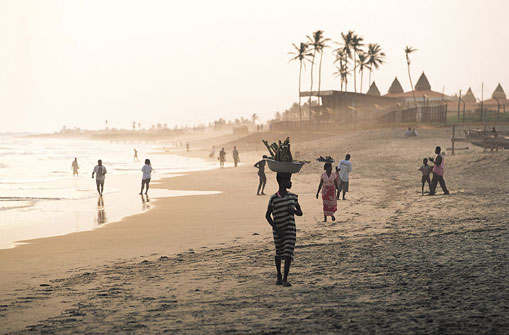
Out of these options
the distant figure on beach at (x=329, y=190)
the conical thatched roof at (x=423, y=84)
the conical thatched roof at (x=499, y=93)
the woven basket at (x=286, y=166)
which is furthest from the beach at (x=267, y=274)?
the conical thatched roof at (x=423, y=84)

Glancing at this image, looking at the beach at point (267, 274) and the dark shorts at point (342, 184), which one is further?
the dark shorts at point (342, 184)

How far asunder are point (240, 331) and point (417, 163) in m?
25.9

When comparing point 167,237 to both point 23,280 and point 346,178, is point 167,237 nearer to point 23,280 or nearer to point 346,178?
point 23,280

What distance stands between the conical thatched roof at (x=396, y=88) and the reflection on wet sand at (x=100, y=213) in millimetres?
76608

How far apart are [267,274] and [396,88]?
283 ft

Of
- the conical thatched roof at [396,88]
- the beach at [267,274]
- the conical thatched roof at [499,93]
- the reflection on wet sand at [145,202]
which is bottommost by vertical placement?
the reflection on wet sand at [145,202]

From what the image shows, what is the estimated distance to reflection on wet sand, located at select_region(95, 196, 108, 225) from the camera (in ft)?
48.6

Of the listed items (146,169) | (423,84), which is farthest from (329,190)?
(423,84)

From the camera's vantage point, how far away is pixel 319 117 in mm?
67125

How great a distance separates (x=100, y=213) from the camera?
54.3 feet

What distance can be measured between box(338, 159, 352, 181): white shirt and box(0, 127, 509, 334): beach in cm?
102

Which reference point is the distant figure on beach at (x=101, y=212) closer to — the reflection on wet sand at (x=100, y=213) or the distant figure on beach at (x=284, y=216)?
the reflection on wet sand at (x=100, y=213)

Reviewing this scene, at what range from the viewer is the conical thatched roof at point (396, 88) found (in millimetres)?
88150

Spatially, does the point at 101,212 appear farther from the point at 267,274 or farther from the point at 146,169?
the point at 267,274
